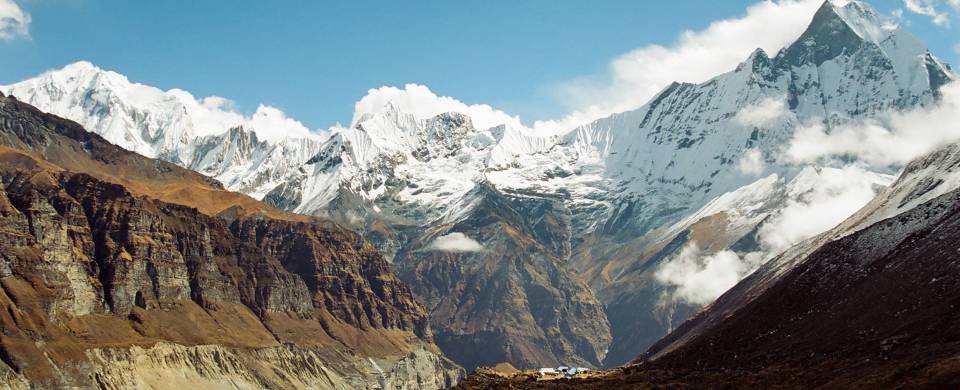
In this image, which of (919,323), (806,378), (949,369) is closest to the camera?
(949,369)

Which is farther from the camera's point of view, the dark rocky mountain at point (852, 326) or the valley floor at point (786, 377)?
the dark rocky mountain at point (852, 326)

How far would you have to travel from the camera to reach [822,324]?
14425 centimetres

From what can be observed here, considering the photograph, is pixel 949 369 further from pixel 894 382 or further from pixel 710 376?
pixel 710 376

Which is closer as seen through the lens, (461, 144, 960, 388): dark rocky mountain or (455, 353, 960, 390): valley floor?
(455, 353, 960, 390): valley floor

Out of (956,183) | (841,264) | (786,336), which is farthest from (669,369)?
(956,183)

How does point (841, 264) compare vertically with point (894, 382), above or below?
above

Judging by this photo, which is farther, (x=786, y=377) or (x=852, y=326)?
(x=852, y=326)

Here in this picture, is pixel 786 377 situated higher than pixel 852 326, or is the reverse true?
pixel 852 326

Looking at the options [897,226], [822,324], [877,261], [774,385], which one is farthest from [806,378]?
[897,226]

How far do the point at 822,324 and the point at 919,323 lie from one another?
66.7ft

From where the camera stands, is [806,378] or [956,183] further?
[956,183]

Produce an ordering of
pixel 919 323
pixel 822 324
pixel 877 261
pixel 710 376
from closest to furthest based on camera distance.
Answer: pixel 919 323 → pixel 710 376 → pixel 822 324 → pixel 877 261

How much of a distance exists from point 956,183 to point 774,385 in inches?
3398

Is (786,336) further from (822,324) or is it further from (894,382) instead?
(894,382)
